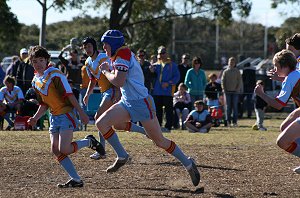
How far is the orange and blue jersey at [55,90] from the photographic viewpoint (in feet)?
34.1

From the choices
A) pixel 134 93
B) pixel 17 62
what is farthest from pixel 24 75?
pixel 134 93

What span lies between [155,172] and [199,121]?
29.6 feet

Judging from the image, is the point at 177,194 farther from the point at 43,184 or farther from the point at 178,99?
the point at 178,99

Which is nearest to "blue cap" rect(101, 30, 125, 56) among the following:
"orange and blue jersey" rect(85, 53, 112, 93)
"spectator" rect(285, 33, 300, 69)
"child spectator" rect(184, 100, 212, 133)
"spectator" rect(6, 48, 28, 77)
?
"spectator" rect(285, 33, 300, 69)

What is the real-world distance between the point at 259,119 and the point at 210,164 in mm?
10552

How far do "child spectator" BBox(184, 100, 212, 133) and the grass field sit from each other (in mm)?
3852

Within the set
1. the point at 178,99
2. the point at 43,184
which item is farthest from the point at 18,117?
the point at 43,184

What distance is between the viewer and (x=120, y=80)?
1001 centimetres

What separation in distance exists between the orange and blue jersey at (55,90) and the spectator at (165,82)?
34.1ft

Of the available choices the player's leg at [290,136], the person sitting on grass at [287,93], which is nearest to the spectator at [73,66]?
the person sitting on grass at [287,93]

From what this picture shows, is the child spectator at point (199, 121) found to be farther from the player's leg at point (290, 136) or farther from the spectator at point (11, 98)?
the player's leg at point (290, 136)

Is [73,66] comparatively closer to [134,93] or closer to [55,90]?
[55,90]

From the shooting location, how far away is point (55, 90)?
10430 mm

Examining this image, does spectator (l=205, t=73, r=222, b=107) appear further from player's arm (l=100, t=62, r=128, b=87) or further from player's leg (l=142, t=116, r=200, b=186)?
player's arm (l=100, t=62, r=128, b=87)
